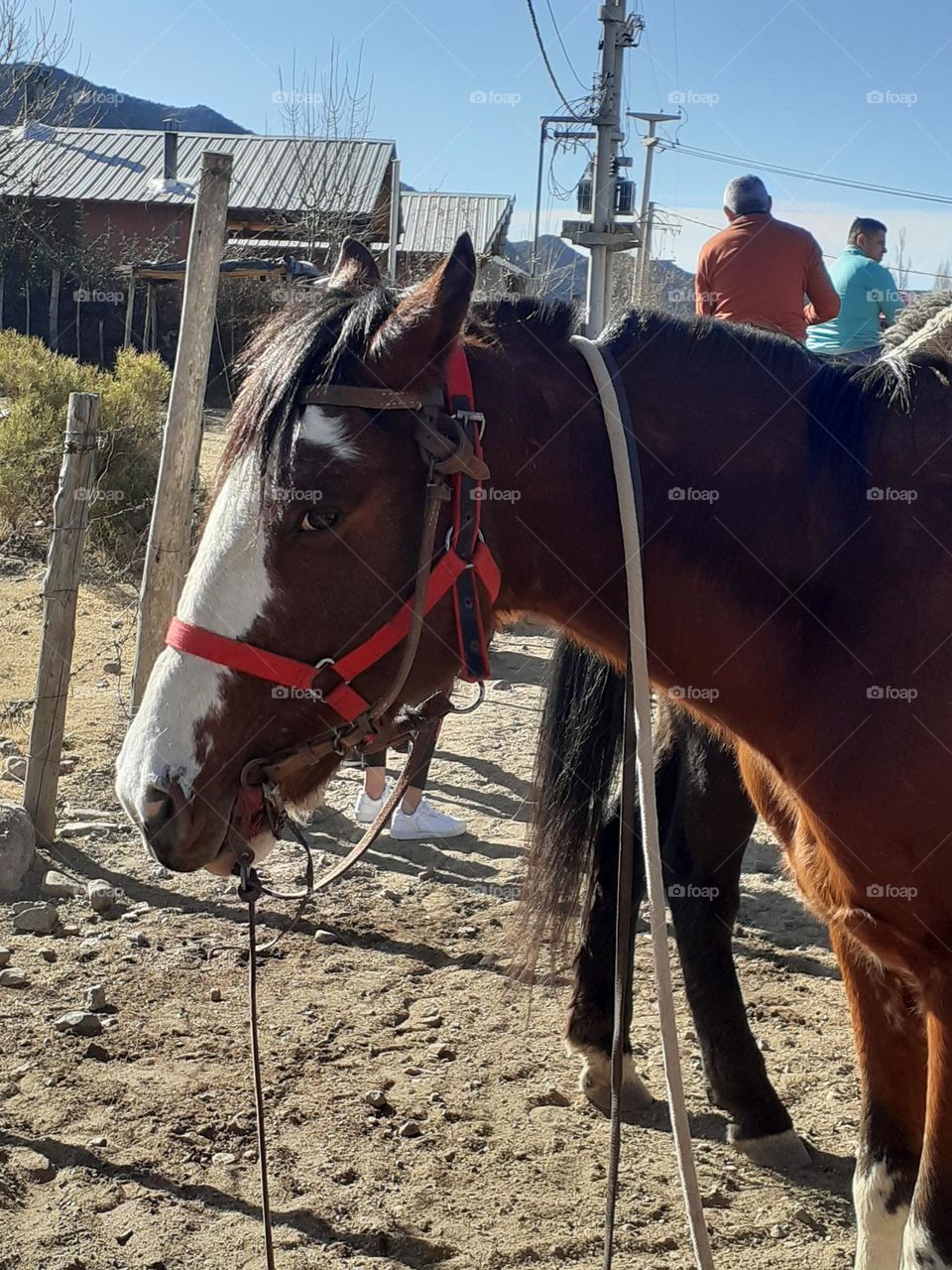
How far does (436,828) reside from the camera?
16.8ft

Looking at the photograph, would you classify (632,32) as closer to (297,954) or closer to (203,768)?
(297,954)

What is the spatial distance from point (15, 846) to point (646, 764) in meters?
3.20

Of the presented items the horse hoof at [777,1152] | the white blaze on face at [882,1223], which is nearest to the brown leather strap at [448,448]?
the white blaze on face at [882,1223]

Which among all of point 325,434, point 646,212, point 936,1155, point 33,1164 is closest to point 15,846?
point 33,1164

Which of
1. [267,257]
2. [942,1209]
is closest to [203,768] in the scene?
[942,1209]

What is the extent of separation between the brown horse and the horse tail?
1.25 metres

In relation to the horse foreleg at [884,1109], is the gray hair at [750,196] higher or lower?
higher

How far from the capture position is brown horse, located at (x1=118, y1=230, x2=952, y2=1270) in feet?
5.82

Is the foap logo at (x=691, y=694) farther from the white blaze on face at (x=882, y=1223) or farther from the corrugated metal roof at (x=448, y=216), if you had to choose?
the corrugated metal roof at (x=448, y=216)

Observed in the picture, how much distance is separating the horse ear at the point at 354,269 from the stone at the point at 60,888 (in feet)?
9.99

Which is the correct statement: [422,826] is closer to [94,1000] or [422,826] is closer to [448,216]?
[94,1000]

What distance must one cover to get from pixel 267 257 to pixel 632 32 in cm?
1083

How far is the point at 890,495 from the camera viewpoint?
1961 millimetres

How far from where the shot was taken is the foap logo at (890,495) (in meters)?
1.95
